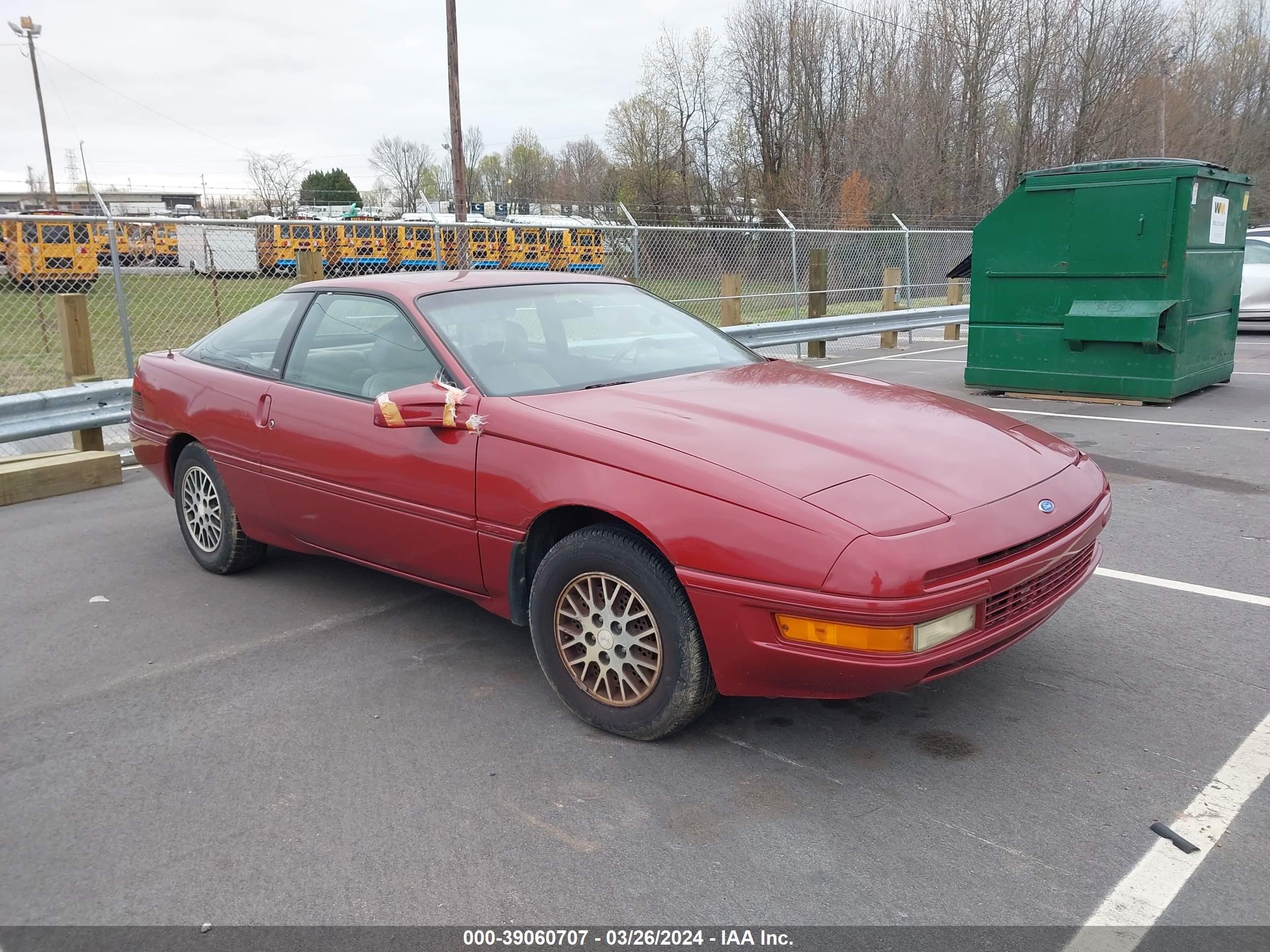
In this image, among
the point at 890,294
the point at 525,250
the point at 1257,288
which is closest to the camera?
the point at 525,250

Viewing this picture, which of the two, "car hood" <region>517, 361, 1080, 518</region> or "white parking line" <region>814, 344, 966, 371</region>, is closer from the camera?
"car hood" <region>517, 361, 1080, 518</region>

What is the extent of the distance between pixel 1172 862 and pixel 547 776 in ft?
5.47

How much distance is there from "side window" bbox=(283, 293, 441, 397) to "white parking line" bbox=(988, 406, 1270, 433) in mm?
5009

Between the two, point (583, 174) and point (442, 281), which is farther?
point (583, 174)

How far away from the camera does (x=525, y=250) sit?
1302 centimetres

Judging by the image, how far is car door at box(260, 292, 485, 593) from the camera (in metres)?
3.60

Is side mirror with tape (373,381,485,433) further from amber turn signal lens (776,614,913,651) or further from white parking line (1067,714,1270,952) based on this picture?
white parking line (1067,714,1270,952)

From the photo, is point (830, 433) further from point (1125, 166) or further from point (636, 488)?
point (1125, 166)

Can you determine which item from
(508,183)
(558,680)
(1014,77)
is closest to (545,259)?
(558,680)

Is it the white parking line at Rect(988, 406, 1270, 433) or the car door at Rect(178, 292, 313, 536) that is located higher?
the car door at Rect(178, 292, 313, 536)

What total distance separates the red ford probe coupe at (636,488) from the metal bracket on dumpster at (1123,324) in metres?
5.78

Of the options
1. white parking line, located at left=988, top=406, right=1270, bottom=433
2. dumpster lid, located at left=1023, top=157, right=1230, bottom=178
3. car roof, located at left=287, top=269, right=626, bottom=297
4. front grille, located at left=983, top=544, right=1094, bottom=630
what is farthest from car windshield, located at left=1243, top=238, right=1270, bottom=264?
front grille, located at left=983, top=544, right=1094, bottom=630

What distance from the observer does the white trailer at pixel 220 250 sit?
10672 millimetres

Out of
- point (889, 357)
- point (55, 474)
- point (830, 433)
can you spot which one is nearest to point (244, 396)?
point (830, 433)
